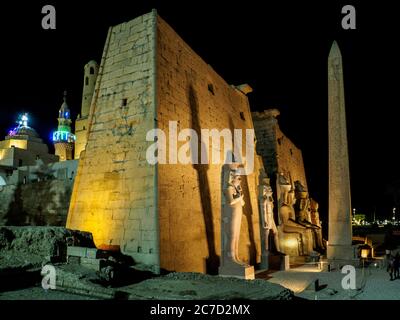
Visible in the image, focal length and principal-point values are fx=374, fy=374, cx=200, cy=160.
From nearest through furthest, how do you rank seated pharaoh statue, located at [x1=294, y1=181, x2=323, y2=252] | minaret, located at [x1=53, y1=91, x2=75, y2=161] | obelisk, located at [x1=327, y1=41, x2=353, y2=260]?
obelisk, located at [x1=327, y1=41, x2=353, y2=260], seated pharaoh statue, located at [x1=294, y1=181, x2=323, y2=252], minaret, located at [x1=53, y1=91, x2=75, y2=161]

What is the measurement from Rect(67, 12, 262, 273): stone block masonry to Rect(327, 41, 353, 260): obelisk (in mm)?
4983

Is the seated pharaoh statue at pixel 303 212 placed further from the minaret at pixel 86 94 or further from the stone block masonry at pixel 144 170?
the minaret at pixel 86 94

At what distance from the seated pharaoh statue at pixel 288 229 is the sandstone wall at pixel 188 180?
2.40 metres

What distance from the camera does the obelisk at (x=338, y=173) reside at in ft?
44.4

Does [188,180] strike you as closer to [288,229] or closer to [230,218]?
[230,218]

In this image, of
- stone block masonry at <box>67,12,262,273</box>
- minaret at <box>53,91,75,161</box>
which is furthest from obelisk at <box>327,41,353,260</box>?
minaret at <box>53,91,75,161</box>

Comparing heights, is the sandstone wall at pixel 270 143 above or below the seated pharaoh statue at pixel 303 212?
above

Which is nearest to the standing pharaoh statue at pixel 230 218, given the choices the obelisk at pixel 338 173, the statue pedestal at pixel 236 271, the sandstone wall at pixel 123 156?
the statue pedestal at pixel 236 271

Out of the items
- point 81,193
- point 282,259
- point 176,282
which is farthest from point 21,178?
point 176,282

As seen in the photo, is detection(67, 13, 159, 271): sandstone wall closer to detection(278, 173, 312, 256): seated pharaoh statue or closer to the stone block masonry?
the stone block masonry

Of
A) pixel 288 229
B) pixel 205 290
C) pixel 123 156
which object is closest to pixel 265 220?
pixel 288 229

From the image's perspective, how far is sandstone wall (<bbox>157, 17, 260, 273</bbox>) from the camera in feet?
28.9

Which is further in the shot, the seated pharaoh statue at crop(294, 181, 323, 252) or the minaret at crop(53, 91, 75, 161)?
the minaret at crop(53, 91, 75, 161)

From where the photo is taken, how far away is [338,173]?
45.7ft
